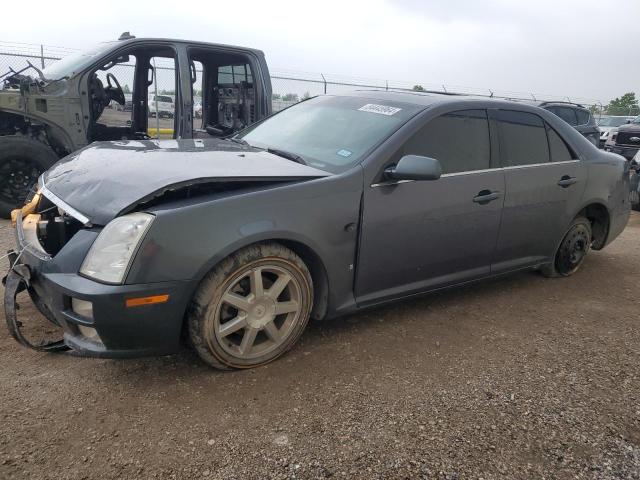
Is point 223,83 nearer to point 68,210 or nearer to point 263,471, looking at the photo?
point 68,210

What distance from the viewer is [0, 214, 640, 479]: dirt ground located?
2148 mm

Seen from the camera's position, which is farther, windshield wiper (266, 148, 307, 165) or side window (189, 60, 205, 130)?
side window (189, 60, 205, 130)

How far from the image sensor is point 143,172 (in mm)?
2725

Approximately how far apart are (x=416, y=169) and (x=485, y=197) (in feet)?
2.73

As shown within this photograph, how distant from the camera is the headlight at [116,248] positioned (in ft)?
7.64

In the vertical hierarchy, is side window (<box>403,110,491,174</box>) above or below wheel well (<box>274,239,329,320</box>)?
above

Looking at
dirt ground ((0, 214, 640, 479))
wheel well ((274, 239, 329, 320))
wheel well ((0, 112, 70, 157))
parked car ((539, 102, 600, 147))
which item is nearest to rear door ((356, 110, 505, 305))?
wheel well ((274, 239, 329, 320))

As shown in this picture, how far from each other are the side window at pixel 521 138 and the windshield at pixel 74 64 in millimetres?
4131

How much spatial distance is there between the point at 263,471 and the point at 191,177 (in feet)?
4.53

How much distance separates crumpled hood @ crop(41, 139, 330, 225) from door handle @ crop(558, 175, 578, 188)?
2.15 meters

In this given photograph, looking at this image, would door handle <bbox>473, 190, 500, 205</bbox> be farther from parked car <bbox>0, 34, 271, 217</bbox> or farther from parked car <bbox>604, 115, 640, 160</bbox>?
parked car <bbox>604, 115, 640, 160</bbox>

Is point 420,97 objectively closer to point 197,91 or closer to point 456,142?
point 456,142

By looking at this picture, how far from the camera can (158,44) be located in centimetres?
548

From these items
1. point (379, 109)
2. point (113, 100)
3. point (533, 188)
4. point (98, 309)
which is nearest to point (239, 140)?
point (379, 109)
